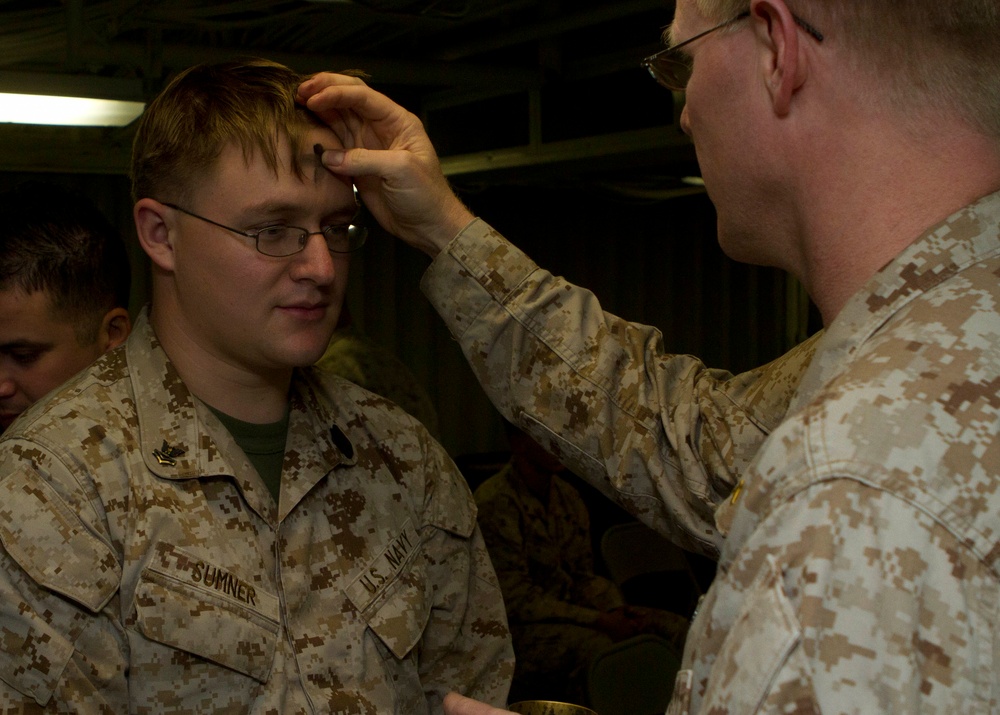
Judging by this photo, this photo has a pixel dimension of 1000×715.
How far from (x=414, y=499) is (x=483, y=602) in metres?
0.23

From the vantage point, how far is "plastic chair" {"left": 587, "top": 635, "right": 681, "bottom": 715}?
2846 mm

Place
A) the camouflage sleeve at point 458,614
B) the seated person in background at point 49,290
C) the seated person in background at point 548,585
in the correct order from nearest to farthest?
the camouflage sleeve at point 458,614 → the seated person in background at point 49,290 → the seated person in background at point 548,585

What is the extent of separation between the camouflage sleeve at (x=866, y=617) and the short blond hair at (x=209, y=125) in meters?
1.09

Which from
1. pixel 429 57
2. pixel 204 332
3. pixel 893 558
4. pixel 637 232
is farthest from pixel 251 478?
pixel 637 232

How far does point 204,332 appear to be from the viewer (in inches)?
64.5

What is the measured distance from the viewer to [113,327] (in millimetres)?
2264

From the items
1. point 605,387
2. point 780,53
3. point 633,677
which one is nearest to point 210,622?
point 605,387

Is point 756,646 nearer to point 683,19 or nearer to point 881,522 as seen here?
point 881,522

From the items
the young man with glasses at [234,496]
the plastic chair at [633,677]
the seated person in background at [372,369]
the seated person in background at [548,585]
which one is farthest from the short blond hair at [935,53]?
the seated person in background at [548,585]

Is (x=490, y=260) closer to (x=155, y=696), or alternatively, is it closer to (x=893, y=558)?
(x=155, y=696)

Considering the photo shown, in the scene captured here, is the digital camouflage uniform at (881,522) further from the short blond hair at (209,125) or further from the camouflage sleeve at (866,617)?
the short blond hair at (209,125)

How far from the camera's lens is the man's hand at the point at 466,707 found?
95cm

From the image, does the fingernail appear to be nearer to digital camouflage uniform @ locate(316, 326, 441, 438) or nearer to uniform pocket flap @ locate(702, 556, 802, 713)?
uniform pocket flap @ locate(702, 556, 802, 713)

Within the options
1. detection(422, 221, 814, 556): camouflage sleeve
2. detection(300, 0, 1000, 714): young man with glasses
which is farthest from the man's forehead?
detection(422, 221, 814, 556): camouflage sleeve
